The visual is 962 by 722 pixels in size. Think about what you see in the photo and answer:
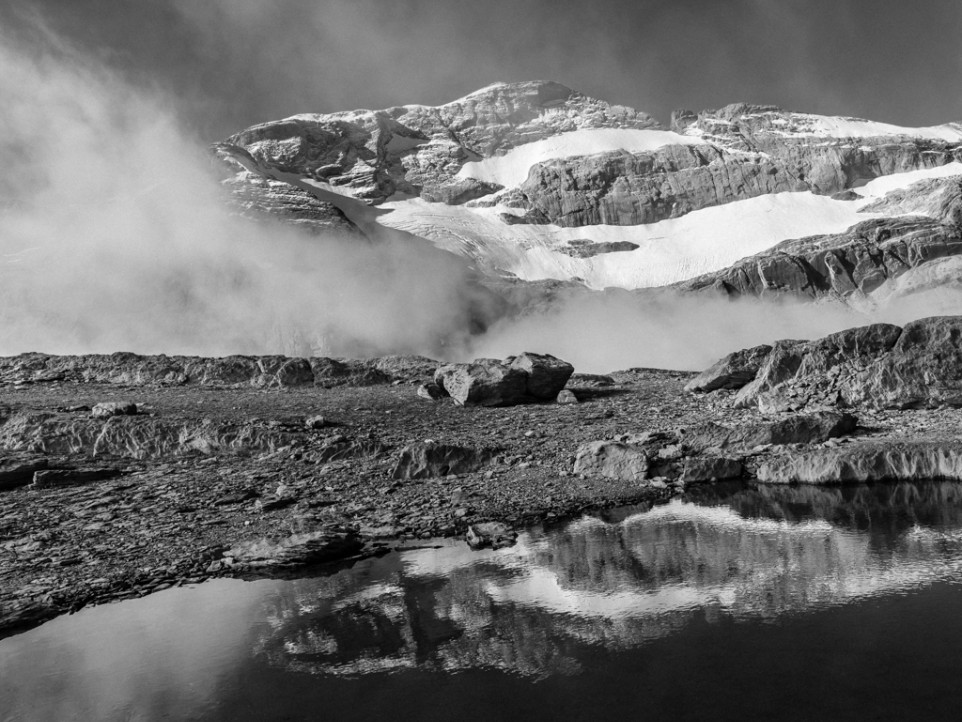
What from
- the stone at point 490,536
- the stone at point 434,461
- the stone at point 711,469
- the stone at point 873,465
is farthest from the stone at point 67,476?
the stone at point 873,465

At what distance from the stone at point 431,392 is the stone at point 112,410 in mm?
12176

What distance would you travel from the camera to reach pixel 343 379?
36.4 m

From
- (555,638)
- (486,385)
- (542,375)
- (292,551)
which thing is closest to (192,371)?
(486,385)

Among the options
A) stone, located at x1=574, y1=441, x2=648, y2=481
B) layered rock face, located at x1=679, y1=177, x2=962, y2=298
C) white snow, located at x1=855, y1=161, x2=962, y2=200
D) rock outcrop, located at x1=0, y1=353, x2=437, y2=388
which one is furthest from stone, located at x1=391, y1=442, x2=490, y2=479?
white snow, located at x1=855, y1=161, x2=962, y2=200

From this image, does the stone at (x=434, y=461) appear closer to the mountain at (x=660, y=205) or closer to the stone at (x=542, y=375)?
the stone at (x=542, y=375)

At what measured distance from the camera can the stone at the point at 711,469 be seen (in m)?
20.3

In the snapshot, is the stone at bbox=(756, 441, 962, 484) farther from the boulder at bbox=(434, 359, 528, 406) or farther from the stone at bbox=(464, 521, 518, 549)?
the boulder at bbox=(434, 359, 528, 406)

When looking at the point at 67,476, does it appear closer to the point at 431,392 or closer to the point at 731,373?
the point at 431,392

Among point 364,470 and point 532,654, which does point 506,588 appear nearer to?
point 532,654

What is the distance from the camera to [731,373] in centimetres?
3184

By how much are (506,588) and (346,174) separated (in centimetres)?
18602

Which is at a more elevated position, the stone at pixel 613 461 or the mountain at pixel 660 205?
the mountain at pixel 660 205

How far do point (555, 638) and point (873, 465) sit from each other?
13.5m

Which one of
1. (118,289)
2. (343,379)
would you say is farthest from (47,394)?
(118,289)
